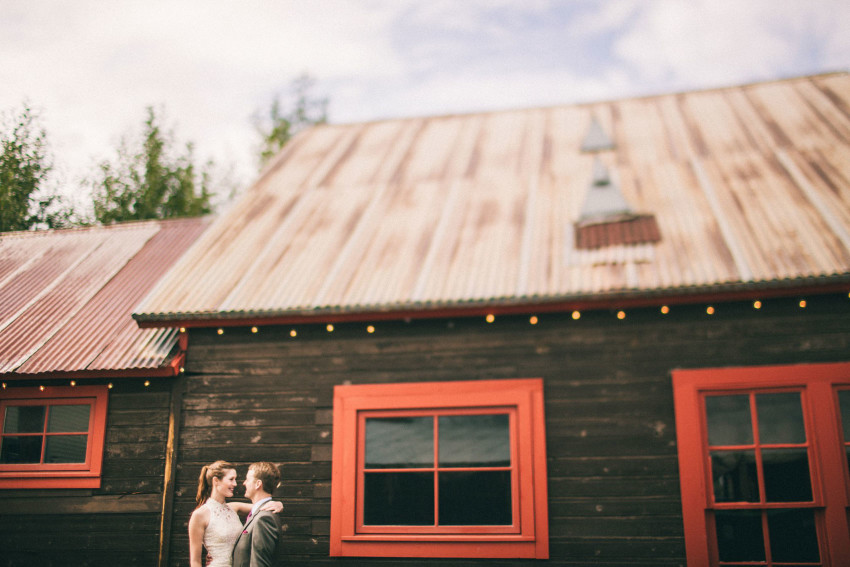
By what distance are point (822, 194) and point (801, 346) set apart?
192 cm

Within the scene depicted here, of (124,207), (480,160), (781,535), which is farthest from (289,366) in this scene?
(124,207)

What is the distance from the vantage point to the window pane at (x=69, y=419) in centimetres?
752

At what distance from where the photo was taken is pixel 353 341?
22.8 feet

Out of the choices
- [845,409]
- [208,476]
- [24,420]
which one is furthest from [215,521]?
[845,409]

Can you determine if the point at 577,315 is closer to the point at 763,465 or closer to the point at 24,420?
the point at 763,465

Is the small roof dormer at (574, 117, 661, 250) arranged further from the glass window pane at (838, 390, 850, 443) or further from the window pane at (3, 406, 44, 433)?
the window pane at (3, 406, 44, 433)

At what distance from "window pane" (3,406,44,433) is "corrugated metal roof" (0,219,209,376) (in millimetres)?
586

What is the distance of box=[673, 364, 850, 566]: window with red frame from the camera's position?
5.74m

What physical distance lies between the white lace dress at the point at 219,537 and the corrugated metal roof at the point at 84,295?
6.67ft

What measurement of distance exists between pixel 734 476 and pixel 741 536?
0.50 m

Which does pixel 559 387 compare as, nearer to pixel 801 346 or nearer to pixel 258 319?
pixel 801 346

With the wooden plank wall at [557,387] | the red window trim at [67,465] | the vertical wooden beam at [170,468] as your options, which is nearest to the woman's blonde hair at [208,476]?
the wooden plank wall at [557,387]

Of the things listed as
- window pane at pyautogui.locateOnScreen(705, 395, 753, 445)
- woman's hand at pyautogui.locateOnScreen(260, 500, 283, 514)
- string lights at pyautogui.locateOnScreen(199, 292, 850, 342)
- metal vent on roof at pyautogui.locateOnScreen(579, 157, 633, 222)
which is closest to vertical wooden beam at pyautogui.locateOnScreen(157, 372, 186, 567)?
string lights at pyautogui.locateOnScreen(199, 292, 850, 342)

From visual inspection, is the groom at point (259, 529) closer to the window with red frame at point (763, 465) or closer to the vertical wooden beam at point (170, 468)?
the vertical wooden beam at point (170, 468)
